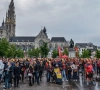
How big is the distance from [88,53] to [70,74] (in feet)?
330

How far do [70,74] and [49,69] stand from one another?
279 cm

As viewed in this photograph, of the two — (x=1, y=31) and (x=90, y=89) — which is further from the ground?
(x=1, y=31)

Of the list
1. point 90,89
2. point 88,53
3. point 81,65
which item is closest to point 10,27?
point 88,53

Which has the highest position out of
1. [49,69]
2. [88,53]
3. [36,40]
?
[36,40]

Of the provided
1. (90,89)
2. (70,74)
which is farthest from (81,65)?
(90,89)

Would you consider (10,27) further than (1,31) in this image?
Yes

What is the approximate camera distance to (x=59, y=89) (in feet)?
54.0

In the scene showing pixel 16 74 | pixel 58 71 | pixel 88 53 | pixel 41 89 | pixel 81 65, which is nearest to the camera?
pixel 41 89

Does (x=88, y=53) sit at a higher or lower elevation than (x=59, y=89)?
higher

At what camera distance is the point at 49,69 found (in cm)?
2145

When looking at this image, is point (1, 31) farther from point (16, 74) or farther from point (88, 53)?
point (16, 74)

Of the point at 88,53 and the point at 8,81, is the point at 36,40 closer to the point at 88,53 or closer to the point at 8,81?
the point at 88,53

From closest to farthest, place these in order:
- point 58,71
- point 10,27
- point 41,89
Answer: point 41,89, point 58,71, point 10,27

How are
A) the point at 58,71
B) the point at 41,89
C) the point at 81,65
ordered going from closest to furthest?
the point at 41,89
the point at 58,71
the point at 81,65
